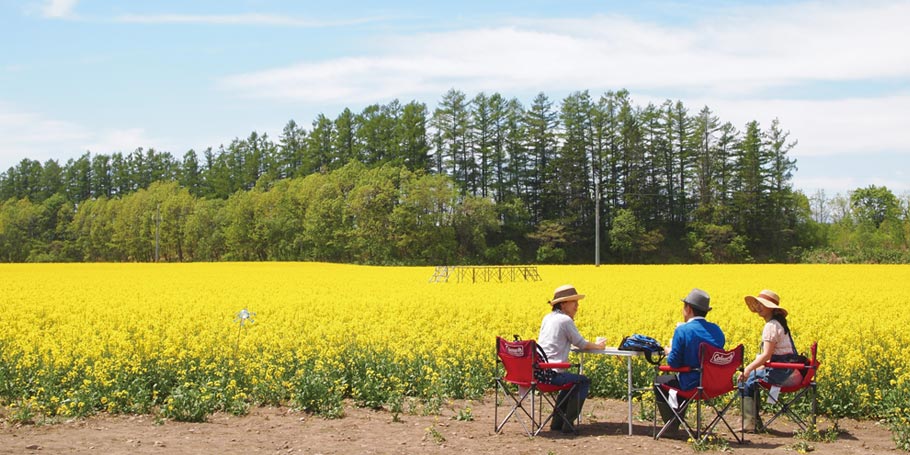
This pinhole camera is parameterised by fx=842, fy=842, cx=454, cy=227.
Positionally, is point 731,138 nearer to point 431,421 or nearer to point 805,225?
point 805,225

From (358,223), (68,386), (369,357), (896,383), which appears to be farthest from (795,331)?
(358,223)

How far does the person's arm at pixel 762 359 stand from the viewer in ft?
25.6

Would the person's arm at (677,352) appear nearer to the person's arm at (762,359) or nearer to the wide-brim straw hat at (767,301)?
the person's arm at (762,359)

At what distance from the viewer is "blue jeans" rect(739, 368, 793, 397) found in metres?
7.96

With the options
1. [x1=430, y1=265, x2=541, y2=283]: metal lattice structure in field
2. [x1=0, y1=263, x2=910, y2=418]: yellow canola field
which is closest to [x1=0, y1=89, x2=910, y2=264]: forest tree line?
[x1=430, y1=265, x2=541, y2=283]: metal lattice structure in field

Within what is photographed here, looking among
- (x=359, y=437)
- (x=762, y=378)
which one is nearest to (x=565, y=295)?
(x=762, y=378)

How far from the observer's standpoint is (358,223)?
74750mm

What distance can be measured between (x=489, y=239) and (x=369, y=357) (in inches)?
2636

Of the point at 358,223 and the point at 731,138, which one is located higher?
the point at 731,138

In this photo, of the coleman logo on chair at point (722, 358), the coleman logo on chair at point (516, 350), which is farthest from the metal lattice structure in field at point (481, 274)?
the coleman logo on chair at point (722, 358)

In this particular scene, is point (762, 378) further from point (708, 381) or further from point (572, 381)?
point (572, 381)

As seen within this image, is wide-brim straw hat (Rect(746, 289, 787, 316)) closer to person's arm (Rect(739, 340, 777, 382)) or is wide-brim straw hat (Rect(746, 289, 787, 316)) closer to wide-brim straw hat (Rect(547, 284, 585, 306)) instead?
person's arm (Rect(739, 340, 777, 382))

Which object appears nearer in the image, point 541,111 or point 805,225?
point 805,225

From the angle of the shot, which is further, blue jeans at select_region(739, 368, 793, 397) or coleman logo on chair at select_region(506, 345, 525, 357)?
blue jeans at select_region(739, 368, 793, 397)
